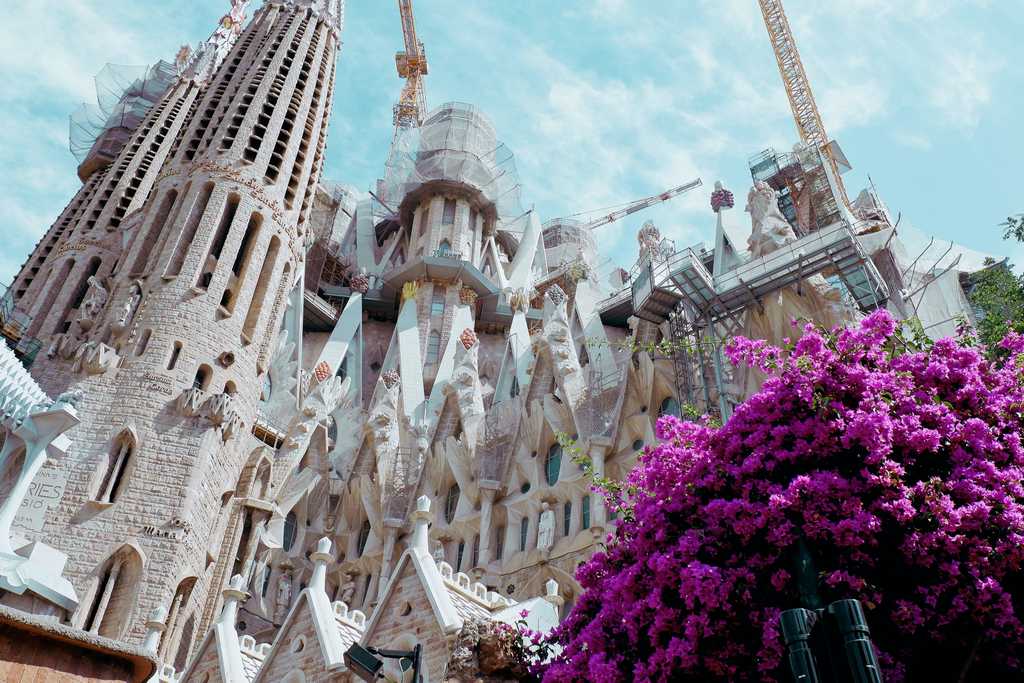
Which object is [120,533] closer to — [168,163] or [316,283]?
[168,163]

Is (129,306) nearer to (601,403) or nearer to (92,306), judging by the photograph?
(92,306)

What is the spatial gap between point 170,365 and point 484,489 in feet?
25.1

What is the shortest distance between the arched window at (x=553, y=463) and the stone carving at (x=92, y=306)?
11.0 metres

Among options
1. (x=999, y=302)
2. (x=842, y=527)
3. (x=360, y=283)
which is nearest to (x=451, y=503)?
(x=360, y=283)

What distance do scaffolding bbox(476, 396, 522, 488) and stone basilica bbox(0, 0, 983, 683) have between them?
9 cm

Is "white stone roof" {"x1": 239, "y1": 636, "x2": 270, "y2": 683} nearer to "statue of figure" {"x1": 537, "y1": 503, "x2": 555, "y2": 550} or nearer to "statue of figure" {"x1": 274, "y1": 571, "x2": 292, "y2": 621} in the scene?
"statue of figure" {"x1": 537, "y1": 503, "x2": 555, "y2": 550}

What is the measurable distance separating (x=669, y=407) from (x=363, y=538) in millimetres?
8904

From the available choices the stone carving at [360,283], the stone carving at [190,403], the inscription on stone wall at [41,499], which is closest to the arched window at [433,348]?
the stone carving at [360,283]

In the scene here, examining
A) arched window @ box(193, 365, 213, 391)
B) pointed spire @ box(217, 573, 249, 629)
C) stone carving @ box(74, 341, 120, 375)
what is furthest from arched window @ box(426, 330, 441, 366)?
pointed spire @ box(217, 573, 249, 629)

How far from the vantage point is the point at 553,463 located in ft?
72.7

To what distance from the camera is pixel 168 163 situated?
983 inches

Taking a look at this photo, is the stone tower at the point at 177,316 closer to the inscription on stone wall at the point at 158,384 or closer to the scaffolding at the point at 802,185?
the inscription on stone wall at the point at 158,384

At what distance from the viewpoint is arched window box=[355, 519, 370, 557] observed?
23.8 meters

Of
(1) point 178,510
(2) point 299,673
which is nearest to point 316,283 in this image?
(1) point 178,510
